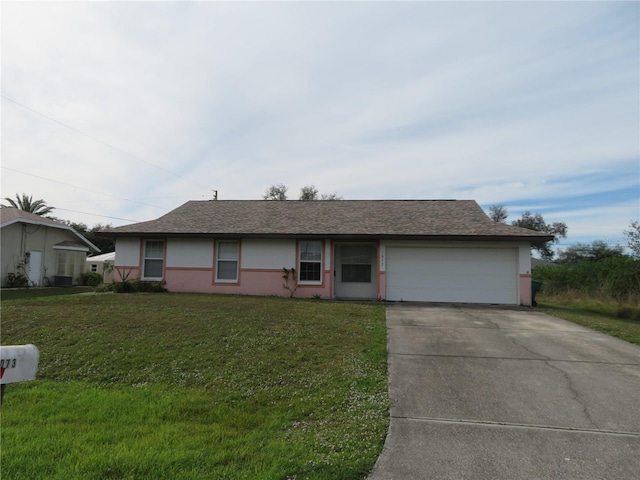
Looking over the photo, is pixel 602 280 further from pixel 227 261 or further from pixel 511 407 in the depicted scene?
pixel 511 407

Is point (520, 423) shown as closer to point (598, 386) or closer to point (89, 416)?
point (598, 386)

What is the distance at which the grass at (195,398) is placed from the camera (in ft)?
11.5

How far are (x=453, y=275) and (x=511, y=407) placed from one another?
10.8 m

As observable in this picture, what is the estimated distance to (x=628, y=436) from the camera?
13.5ft

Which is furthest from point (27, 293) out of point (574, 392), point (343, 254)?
point (574, 392)

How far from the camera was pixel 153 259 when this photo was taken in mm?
17078

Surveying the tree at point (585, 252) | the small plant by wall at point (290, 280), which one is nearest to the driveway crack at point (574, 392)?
the small plant by wall at point (290, 280)

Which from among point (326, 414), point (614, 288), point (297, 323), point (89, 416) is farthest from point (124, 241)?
point (614, 288)

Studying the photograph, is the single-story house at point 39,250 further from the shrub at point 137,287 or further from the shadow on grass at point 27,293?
the shrub at point 137,287

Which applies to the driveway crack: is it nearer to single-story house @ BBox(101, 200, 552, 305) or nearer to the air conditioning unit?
single-story house @ BBox(101, 200, 552, 305)

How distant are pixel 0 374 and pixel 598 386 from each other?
21.8ft

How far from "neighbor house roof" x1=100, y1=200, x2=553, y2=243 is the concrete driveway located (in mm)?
6962

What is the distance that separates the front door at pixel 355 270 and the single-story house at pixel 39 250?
53.8 feet

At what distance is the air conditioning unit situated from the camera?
23.6m
